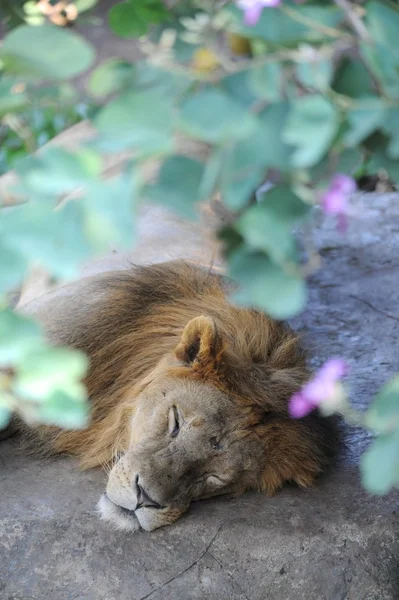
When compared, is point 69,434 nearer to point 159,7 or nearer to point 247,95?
point 159,7

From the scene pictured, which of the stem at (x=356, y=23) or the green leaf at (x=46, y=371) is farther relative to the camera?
the stem at (x=356, y=23)

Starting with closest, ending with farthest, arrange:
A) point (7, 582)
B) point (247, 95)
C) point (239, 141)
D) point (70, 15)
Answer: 1. point (239, 141)
2. point (247, 95)
3. point (70, 15)
4. point (7, 582)

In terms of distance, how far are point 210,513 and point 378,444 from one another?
2132mm

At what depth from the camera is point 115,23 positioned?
151 cm

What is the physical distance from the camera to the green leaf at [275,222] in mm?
1126

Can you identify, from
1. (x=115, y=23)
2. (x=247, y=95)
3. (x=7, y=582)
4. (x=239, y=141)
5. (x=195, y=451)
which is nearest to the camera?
(x=239, y=141)

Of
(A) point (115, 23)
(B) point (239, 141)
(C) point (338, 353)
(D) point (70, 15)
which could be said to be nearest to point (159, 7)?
(A) point (115, 23)

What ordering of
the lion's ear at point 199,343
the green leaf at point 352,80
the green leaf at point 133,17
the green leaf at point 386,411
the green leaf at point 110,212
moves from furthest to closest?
1. the lion's ear at point 199,343
2. the green leaf at point 133,17
3. the green leaf at point 352,80
4. the green leaf at point 386,411
5. the green leaf at point 110,212

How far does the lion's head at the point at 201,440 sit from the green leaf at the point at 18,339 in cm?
197

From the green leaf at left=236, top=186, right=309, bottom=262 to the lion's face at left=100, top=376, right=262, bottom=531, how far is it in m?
1.93

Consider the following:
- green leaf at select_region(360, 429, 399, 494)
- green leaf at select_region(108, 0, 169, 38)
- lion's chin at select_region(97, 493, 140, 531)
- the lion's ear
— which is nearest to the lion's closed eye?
the lion's ear

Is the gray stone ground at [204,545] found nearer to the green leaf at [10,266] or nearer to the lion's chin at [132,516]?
the lion's chin at [132,516]

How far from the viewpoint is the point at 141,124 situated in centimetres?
106

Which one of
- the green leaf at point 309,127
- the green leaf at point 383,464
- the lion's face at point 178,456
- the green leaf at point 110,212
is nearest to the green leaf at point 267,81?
the green leaf at point 309,127
